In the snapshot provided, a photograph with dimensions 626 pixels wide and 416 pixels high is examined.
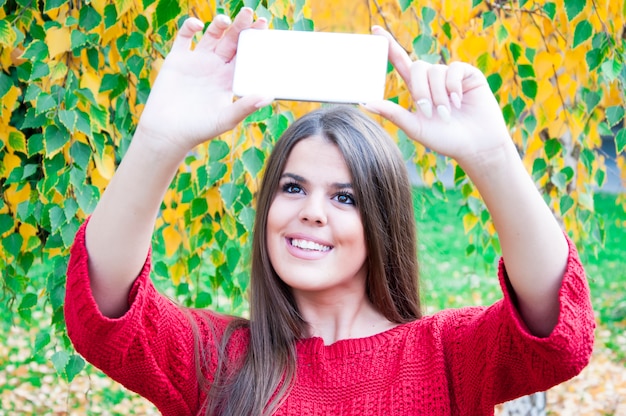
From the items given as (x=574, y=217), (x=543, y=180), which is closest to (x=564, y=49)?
(x=543, y=180)

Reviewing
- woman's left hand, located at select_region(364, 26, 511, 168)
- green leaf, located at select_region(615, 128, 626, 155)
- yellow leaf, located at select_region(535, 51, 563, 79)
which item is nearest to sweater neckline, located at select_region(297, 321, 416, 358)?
woman's left hand, located at select_region(364, 26, 511, 168)

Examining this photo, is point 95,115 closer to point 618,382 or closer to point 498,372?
point 498,372

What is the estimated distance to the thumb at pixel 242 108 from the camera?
115 centimetres

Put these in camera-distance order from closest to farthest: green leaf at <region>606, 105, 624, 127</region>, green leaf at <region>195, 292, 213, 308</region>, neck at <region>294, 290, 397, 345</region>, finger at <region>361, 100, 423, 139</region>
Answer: finger at <region>361, 100, 423, 139</region> < neck at <region>294, 290, 397, 345</region> < green leaf at <region>606, 105, 624, 127</region> < green leaf at <region>195, 292, 213, 308</region>

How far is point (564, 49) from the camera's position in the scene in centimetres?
231

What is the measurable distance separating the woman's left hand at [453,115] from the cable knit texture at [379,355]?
0.23m

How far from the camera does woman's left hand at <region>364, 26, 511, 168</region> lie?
3.81 feet

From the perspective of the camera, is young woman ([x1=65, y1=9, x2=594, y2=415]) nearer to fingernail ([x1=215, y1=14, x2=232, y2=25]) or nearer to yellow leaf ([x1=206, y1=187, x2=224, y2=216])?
fingernail ([x1=215, y1=14, x2=232, y2=25])

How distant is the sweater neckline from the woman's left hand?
50 centimetres

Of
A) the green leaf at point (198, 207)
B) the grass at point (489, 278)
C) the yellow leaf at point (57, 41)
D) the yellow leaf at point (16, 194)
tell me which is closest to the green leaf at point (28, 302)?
the yellow leaf at point (16, 194)

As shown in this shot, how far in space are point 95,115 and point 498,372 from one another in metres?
1.12

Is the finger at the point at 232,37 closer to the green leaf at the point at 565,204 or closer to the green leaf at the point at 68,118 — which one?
the green leaf at the point at 68,118

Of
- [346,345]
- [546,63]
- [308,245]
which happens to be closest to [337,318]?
[346,345]

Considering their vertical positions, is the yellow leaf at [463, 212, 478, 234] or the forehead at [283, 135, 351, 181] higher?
the forehead at [283, 135, 351, 181]
